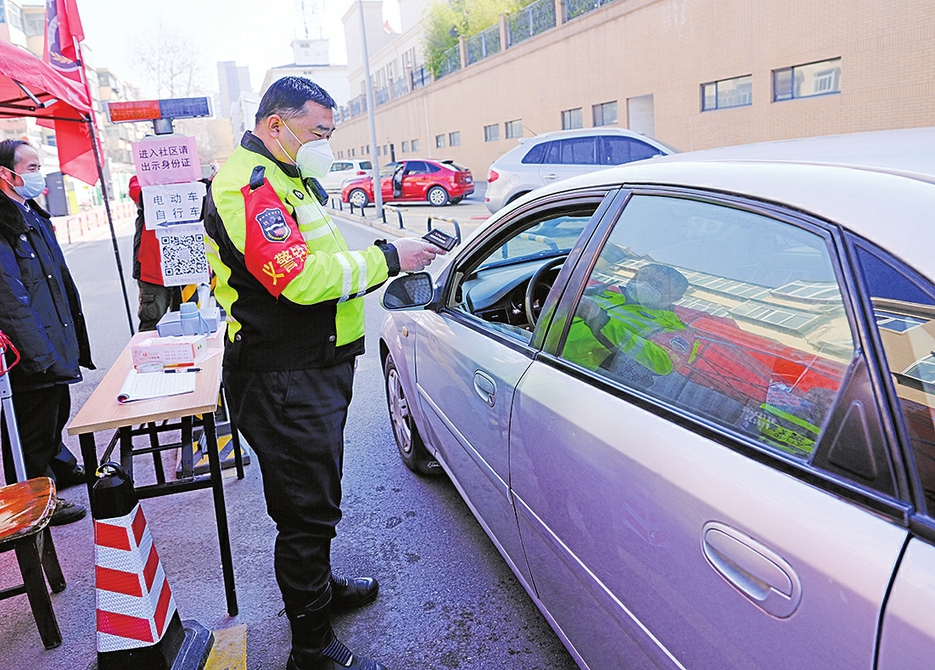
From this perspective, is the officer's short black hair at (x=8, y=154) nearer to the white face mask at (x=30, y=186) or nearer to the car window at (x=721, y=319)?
the white face mask at (x=30, y=186)

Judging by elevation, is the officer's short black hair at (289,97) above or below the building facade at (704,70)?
below

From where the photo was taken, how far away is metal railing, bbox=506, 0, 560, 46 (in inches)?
925

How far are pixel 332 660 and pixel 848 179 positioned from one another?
2109 mm

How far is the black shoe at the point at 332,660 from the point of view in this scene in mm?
2334

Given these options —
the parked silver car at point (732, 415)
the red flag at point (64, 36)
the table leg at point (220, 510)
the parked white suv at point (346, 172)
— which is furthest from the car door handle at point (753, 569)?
the parked white suv at point (346, 172)

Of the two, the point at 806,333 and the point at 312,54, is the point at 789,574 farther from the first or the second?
the point at 312,54

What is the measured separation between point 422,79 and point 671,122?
21.9 m

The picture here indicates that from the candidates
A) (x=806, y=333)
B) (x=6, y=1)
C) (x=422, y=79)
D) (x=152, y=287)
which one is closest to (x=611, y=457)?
(x=806, y=333)

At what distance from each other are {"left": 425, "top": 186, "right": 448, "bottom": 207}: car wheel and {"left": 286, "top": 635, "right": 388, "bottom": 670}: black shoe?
19886mm

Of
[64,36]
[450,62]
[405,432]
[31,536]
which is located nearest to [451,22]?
[450,62]

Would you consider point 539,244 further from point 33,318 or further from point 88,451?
point 33,318

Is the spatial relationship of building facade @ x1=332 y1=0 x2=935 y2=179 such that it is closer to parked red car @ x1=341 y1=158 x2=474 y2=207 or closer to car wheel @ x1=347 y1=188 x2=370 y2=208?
parked red car @ x1=341 y1=158 x2=474 y2=207

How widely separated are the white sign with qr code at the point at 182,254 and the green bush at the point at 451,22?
2703 centimetres

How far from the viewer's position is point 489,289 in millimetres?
3301
